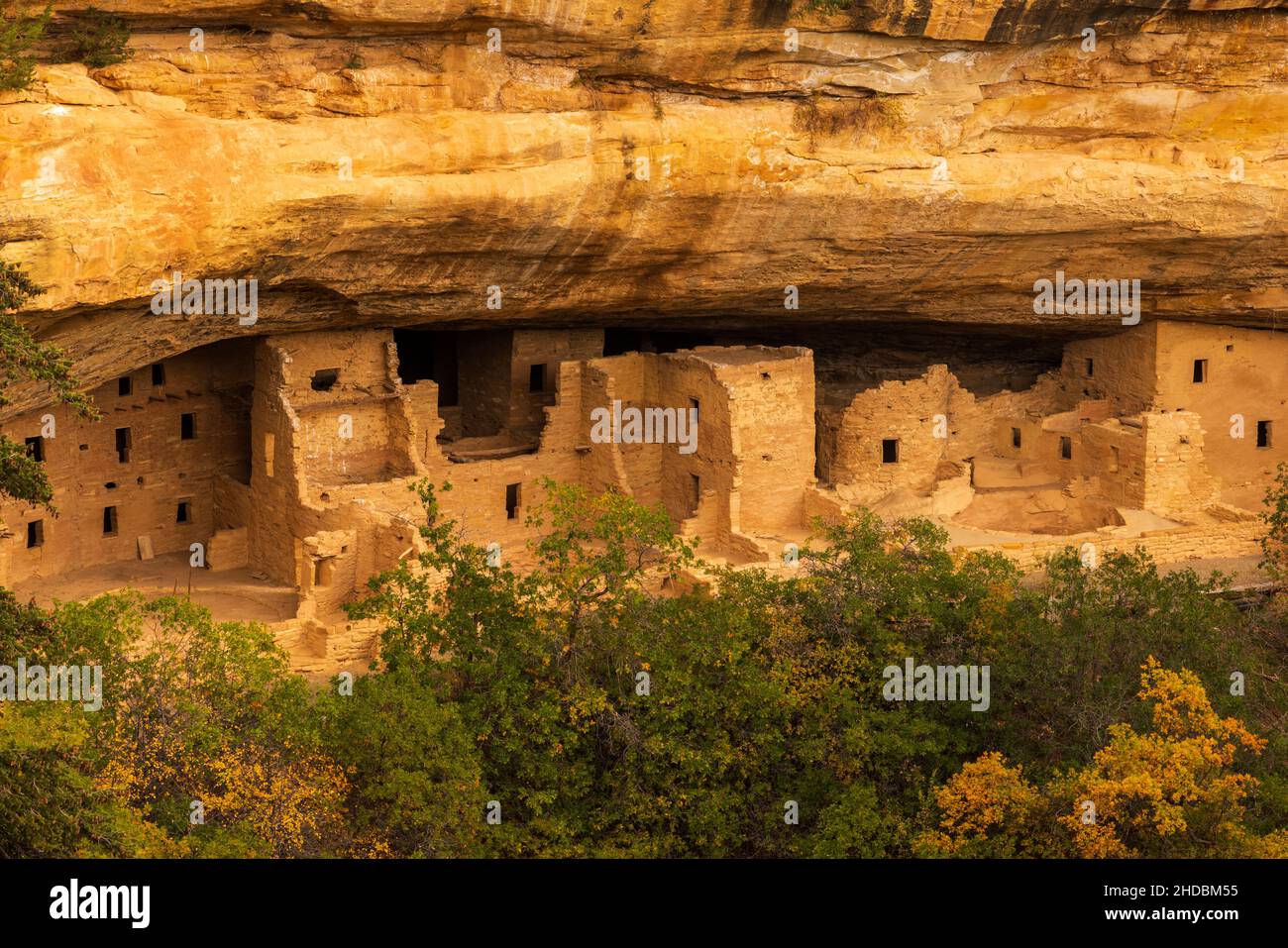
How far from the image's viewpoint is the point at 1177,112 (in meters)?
30.3

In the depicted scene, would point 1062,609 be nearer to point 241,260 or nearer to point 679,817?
point 679,817

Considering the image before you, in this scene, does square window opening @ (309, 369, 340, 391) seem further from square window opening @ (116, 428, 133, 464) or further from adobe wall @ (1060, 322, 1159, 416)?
adobe wall @ (1060, 322, 1159, 416)

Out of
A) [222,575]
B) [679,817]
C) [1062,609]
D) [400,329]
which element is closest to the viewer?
[679,817]

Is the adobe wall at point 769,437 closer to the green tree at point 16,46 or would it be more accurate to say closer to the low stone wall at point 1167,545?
the low stone wall at point 1167,545

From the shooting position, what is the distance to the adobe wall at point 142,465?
99.5ft

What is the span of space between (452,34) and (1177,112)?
31.5 ft

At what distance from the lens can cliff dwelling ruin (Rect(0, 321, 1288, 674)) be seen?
3016cm

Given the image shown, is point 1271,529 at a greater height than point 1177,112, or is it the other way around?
point 1177,112

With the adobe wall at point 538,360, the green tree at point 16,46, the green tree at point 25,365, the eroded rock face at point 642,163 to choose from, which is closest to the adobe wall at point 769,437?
the eroded rock face at point 642,163

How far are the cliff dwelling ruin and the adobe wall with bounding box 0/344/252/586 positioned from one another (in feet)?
0.10

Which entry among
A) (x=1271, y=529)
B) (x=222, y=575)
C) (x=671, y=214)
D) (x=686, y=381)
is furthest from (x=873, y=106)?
(x=222, y=575)

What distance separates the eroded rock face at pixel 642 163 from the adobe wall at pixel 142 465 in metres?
2.34

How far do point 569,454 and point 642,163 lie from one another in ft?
19.1

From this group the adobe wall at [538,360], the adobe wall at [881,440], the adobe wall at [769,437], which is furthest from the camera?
the adobe wall at [881,440]
